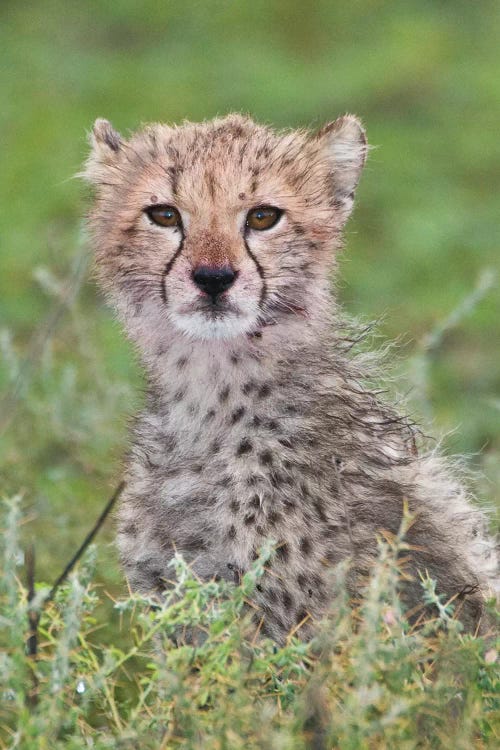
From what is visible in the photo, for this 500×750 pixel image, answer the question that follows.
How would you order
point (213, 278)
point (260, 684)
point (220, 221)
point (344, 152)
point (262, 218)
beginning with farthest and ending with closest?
point (344, 152) → point (262, 218) → point (220, 221) → point (213, 278) → point (260, 684)

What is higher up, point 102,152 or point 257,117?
point 102,152

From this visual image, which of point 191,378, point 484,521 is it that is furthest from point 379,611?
point 484,521

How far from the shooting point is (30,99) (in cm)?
1066

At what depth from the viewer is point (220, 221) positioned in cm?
384

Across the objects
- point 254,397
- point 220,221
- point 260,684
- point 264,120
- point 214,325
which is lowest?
point 260,684

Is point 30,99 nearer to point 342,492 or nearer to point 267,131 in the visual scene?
point 267,131

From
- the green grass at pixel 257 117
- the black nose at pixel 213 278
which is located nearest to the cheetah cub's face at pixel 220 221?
the black nose at pixel 213 278

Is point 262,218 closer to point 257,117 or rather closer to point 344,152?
point 344,152

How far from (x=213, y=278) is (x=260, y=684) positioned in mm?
1019

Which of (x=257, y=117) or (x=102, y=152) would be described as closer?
(x=102, y=152)

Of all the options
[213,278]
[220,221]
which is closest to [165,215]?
[220,221]

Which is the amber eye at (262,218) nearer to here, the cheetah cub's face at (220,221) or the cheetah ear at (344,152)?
the cheetah cub's face at (220,221)

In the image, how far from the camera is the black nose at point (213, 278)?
3707mm

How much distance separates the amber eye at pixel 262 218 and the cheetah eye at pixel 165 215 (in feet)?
0.63
